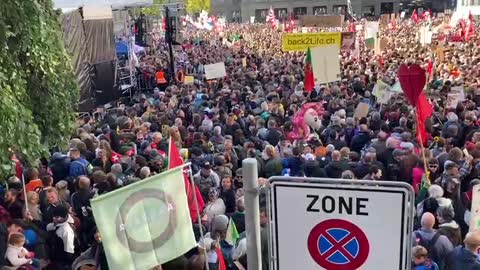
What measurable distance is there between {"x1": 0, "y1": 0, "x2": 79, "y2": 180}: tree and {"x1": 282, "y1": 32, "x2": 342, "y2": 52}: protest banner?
13082 millimetres

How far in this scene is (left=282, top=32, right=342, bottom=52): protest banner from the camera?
1795 cm

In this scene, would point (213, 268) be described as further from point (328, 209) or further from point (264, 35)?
point (264, 35)

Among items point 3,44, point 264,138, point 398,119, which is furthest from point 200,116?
point 3,44

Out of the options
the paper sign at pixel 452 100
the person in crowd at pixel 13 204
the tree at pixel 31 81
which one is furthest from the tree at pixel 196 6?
the tree at pixel 31 81

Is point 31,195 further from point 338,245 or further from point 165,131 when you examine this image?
point 338,245

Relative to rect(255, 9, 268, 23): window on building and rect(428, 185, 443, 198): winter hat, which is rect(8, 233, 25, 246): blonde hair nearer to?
rect(428, 185, 443, 198): winter hat

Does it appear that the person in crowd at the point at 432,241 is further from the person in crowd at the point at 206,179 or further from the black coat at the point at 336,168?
the person in crowd at the point at 206,179

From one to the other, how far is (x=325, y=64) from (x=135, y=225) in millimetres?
12134

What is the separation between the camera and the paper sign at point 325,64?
50.2 ft

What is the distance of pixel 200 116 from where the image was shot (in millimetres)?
13133

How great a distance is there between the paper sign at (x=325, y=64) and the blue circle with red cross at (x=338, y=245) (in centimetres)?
1333

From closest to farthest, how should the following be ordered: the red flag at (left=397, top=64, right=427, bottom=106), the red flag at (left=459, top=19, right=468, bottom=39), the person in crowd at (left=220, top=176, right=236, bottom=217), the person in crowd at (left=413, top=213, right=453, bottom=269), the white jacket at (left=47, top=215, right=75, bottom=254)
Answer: the person in crowd at (left=413, top=213, right=453, bottom=269)
the white jacket at (left=47, top=215, right=75, bottom=254)
the person in crowd at (left=220, top=176, right=236, bottom=217)
the red flag at (left=397, top=64, right=427, bottom=106)
the red flag at (left=459, top=19, right=468, bottom=39)

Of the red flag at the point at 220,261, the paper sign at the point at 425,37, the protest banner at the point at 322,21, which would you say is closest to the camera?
the red flag at the point at 220,261

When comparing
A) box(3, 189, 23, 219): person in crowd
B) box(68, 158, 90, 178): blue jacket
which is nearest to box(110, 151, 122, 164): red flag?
box(68, 158, 90, 178): blue jacket
